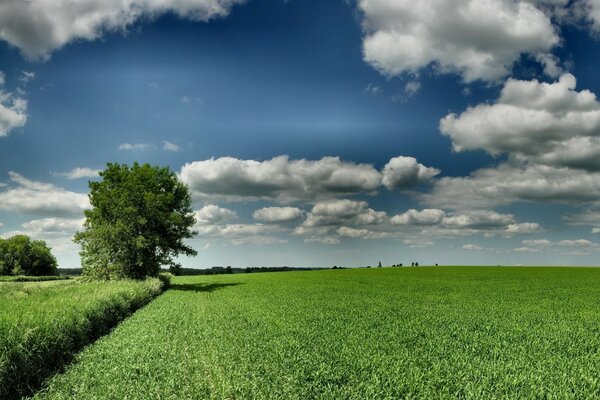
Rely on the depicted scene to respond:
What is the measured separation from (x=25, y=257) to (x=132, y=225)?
89650 mm

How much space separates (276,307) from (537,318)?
13.6m

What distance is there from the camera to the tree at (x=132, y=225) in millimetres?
47219

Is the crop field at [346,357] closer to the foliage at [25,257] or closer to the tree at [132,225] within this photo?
the tree at [132,225]

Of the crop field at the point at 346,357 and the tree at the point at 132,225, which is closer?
the crop field at the point at 346,357

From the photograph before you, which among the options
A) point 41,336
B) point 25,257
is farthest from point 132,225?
point 25,257

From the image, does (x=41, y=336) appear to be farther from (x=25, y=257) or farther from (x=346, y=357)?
(x=25, y=257)

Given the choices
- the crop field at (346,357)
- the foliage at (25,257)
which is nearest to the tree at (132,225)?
the crop field at (346,357)

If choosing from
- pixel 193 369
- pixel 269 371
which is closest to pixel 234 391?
pixel 269 371

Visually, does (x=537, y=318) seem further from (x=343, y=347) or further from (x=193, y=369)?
(x=193, y=369)

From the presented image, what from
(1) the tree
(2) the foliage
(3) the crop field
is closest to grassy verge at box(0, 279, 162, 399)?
(3) the crop field

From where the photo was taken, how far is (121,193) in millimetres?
49500

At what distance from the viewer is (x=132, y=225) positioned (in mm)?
48125

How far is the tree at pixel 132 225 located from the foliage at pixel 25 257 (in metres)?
80.5

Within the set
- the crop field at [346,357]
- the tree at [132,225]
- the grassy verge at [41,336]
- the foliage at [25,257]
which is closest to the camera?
the crop field at [346,357]
